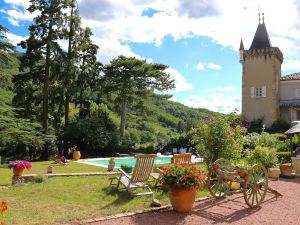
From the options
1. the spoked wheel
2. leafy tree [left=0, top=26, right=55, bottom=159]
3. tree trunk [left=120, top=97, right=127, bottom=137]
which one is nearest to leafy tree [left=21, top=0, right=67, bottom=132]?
leafy tree [left=0, top=26, right=55, bottom=159]

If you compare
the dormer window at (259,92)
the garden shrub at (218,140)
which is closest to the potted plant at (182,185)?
the garden shrub at (218,140)

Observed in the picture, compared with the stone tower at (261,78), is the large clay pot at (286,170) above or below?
below

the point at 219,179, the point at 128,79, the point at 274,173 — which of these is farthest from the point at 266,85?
the point at 219,179

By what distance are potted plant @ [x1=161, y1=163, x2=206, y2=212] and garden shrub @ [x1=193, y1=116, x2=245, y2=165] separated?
383 centimetres

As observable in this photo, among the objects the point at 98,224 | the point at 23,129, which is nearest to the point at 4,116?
the point at 23,129

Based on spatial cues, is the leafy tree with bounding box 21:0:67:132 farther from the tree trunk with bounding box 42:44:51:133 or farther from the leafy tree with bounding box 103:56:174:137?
the leafy tree with bounding box 103:56:174:137

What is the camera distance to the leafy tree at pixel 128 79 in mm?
28844

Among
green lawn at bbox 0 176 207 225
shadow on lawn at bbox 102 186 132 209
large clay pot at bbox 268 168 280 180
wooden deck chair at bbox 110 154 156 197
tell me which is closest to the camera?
green lawn at bbox 0 176 207 225

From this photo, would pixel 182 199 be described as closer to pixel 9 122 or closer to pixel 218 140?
pixel 218 140

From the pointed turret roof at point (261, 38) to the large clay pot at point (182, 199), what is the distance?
2952cm

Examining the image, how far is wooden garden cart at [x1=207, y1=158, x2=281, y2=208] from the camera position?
7459mm

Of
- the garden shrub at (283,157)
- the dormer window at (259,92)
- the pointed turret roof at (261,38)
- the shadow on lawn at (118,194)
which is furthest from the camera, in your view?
the pointed turret roof at (261,38)

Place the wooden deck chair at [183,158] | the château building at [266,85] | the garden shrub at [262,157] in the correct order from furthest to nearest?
the château building at [266,85] → the garden shrub at [262,157] → the wooden deck chair at [183,158]

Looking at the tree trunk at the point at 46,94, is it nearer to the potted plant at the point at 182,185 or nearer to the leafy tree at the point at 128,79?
the leafy tree at the point at 128,79
